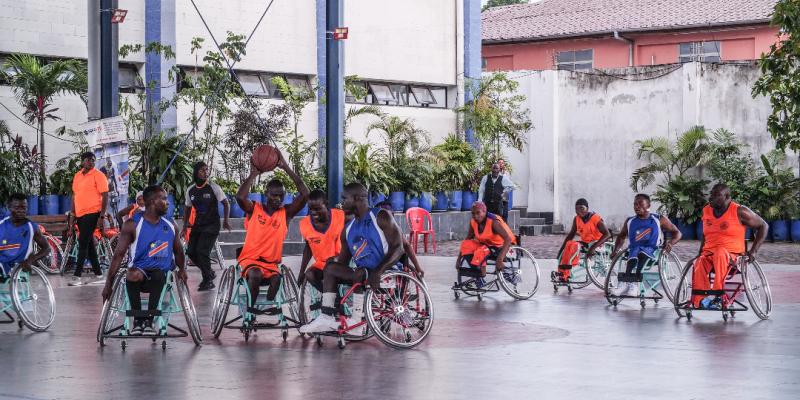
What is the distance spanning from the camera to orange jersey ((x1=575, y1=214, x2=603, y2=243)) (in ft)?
60.3

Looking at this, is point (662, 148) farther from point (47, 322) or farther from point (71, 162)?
point (47, 322)

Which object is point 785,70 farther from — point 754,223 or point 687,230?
point 687,230

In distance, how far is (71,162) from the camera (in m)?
24.8

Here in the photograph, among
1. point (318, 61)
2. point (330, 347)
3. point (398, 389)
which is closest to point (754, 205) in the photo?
point (318, 61)

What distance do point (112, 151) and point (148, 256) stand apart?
688 cm

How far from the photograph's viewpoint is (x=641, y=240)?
16.5m

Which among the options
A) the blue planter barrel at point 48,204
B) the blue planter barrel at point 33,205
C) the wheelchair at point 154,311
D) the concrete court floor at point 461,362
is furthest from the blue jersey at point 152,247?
the blue planter barrel at point 48,204

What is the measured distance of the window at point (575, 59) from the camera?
4641 centimetres

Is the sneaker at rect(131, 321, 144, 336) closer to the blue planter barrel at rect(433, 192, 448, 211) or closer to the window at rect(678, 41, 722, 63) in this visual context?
the blue planter barrel at rect(433, 192, 448, 211)

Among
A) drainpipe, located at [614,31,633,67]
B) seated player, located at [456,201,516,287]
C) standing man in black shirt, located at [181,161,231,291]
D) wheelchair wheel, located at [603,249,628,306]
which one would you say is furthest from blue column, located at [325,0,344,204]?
drainpipe, located at [614,31,633,67]

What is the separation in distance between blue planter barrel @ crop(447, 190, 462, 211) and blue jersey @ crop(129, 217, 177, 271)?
1896 cm

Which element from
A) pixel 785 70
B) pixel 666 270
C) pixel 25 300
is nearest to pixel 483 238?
pixel 666 270

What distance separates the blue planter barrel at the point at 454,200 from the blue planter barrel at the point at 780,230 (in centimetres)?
720

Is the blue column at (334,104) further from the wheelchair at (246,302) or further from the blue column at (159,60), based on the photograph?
the blue column at (159,60)
